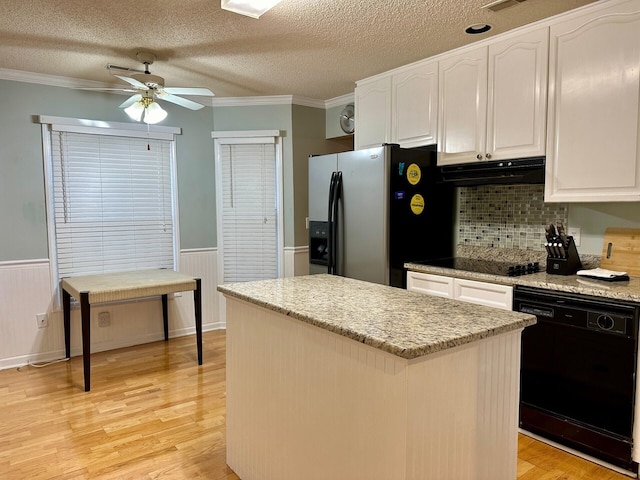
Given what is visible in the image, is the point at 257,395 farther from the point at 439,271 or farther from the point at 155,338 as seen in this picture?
the point at 155,338

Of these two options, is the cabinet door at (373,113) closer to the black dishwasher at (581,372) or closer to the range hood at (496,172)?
the range hood at (496,172)

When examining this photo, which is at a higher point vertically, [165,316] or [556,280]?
[556,280]

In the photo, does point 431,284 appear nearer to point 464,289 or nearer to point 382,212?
point 464,289

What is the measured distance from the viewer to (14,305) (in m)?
3.53

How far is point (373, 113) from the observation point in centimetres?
355

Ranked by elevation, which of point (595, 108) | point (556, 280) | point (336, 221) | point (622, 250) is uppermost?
point (595, 108)

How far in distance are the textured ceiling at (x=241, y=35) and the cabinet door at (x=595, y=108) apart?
8.0 inches

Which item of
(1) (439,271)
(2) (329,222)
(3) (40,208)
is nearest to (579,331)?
(1) (439,271)

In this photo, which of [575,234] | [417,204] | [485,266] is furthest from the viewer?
[417,204]

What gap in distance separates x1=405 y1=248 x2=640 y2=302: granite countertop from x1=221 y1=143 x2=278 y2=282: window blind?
183 centimetres

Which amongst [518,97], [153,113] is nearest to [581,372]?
[518,97]

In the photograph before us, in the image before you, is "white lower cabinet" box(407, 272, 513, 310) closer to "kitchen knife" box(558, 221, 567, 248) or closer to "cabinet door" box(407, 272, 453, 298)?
"cabinet door" box(407, 272, 453, 298)

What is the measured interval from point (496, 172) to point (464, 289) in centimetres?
77

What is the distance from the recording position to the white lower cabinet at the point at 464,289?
2.48 metres
